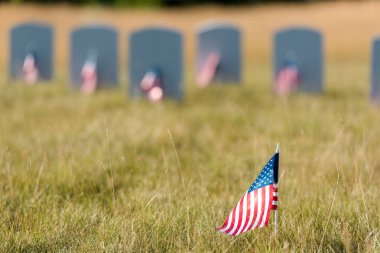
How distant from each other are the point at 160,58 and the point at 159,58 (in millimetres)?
12

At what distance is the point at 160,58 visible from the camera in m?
8.23

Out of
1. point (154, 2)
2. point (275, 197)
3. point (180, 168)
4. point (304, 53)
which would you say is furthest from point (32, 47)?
point (154, 2)

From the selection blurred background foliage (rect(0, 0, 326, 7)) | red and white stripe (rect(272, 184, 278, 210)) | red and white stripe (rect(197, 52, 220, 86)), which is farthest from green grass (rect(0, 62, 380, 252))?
blurred background foliage (rect(0, 0, 326, 7))

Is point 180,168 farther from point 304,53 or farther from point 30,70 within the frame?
point 30,70

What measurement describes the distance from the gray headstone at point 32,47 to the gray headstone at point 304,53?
11.9 ft

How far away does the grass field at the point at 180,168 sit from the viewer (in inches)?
112

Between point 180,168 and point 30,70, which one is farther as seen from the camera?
point 30,70

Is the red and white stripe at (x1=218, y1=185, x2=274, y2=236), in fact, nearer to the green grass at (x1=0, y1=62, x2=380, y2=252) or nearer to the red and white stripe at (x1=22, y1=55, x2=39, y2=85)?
the green grass at (x1=0, y1=62, x2=380, y2=252)

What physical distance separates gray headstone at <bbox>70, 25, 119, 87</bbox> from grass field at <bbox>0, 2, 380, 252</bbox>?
292 mm

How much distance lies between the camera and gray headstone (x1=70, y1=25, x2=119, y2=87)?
9.35 m

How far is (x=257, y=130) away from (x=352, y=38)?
1584 cm

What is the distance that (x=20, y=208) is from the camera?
3379 millimetres

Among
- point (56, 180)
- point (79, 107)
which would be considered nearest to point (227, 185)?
point (56, 180)

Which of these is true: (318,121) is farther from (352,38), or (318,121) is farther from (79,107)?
(352,38)
